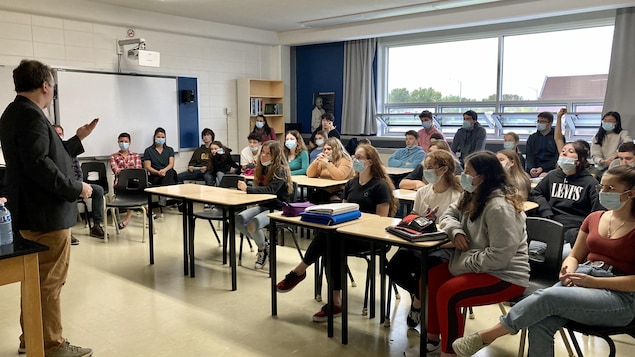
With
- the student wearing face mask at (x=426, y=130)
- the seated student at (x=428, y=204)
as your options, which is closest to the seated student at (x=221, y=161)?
the student wearing face mask at (x=426, y=130)

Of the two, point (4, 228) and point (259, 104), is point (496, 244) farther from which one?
point (259, 104)

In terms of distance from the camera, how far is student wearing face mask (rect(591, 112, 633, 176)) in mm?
5750

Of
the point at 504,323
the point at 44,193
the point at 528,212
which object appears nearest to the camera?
the point at 504,323

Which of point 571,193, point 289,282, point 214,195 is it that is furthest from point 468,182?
point 214,195

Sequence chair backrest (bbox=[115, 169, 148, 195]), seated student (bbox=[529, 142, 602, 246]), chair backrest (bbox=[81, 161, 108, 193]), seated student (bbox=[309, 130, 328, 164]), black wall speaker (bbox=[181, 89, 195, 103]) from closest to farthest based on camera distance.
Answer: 1. seated student (bbox=[529, 142, 602, 246])
2. chair backrest (bbox=[115, 169, 148, 195])
3. chair backrest (bbox=[81, 161, 108, 193])
4. seated student (bbox=[309, 130, 328, 164])
5. black wall speaker (bbox=[181, 89, 195, 103])

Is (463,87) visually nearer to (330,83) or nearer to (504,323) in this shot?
(330,83)

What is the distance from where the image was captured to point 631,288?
2.23 m

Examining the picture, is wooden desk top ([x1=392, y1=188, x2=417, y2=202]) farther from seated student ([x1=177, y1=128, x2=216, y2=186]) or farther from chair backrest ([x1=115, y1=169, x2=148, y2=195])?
seated student ([x1=177, y1=128, x2=216, y2=186])

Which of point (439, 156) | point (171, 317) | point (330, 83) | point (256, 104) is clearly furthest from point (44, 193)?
point (330, 83)

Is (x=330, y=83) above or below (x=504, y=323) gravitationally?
above

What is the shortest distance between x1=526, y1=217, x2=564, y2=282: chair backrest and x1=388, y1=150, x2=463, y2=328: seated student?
0.49 metres

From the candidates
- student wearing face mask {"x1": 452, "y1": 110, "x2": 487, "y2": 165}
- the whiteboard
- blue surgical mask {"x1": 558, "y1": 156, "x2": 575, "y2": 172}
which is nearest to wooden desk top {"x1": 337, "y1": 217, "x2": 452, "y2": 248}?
blue surgical mask {"x1": 558, "y1": 156, "x2": 575, "y2": 172}

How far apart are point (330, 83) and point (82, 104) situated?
425 cm

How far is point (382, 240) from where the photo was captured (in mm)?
2766
